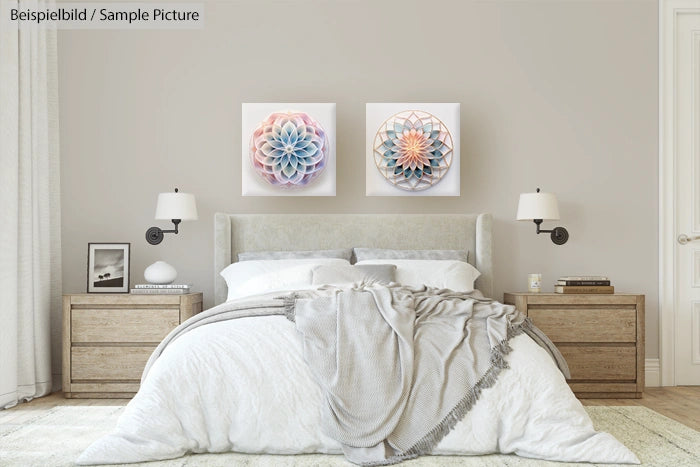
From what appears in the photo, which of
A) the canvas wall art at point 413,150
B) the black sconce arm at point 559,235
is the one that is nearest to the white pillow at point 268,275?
the canvas wall art at point 413,150

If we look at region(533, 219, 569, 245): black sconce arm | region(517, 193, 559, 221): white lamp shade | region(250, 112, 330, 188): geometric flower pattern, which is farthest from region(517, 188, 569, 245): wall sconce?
region(250, 112, 330, 188): geometric flower pattern

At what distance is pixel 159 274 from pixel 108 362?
62 centimetres

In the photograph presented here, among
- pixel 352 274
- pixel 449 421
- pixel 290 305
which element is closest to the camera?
pixel 449 421

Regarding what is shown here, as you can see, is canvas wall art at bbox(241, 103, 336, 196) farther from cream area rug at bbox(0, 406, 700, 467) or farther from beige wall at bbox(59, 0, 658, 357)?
cream area rug at bbox(0, 406, 700, 467)

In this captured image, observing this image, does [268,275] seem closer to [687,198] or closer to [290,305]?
[290,305]

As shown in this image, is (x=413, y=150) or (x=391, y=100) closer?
(x=413, y=150)

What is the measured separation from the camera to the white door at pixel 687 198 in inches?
193

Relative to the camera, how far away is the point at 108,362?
14.4 feet

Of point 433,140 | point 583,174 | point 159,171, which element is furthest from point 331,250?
point 583,174

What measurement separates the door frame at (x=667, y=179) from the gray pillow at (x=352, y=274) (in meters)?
1.98

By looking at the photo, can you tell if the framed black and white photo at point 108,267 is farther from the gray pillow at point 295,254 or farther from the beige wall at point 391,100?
the gray pillow at point 295,254

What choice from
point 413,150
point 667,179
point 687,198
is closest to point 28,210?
point 413,150

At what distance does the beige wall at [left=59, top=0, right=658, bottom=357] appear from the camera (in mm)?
4934

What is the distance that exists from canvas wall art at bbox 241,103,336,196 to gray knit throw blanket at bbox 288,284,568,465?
178 centimetres
